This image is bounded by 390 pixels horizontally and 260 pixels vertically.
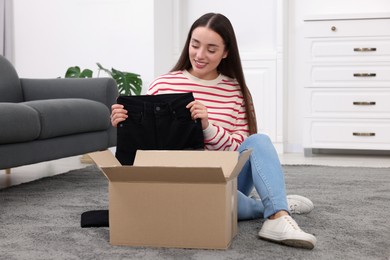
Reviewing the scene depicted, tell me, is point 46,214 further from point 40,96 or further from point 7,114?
point 40,96

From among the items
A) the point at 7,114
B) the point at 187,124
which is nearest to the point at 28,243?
the point at 187,124

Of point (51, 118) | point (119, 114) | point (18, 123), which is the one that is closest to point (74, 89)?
point (51, 118)

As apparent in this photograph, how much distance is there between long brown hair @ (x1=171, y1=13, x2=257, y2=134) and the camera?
2053 mm

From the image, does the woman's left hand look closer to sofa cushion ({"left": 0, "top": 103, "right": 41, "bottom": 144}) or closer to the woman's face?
the woman's face

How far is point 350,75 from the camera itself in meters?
4.50

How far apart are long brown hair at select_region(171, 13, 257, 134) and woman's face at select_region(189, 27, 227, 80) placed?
0.02 meters

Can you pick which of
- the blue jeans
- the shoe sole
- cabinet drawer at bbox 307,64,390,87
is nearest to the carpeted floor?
the shoe sole

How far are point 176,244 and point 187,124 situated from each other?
40 cm

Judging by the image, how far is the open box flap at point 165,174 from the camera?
160cm

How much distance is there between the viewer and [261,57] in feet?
16.1

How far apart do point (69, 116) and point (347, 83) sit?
2262mm

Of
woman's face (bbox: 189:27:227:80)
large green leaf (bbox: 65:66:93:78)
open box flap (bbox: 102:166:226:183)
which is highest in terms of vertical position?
woman's face (bbox: 189:27:227:80)

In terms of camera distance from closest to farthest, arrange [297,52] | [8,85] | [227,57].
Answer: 1. [227,57]
2. [8,85]
3. [297,52]

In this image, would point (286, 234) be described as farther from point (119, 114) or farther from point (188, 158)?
point (119, 114)
